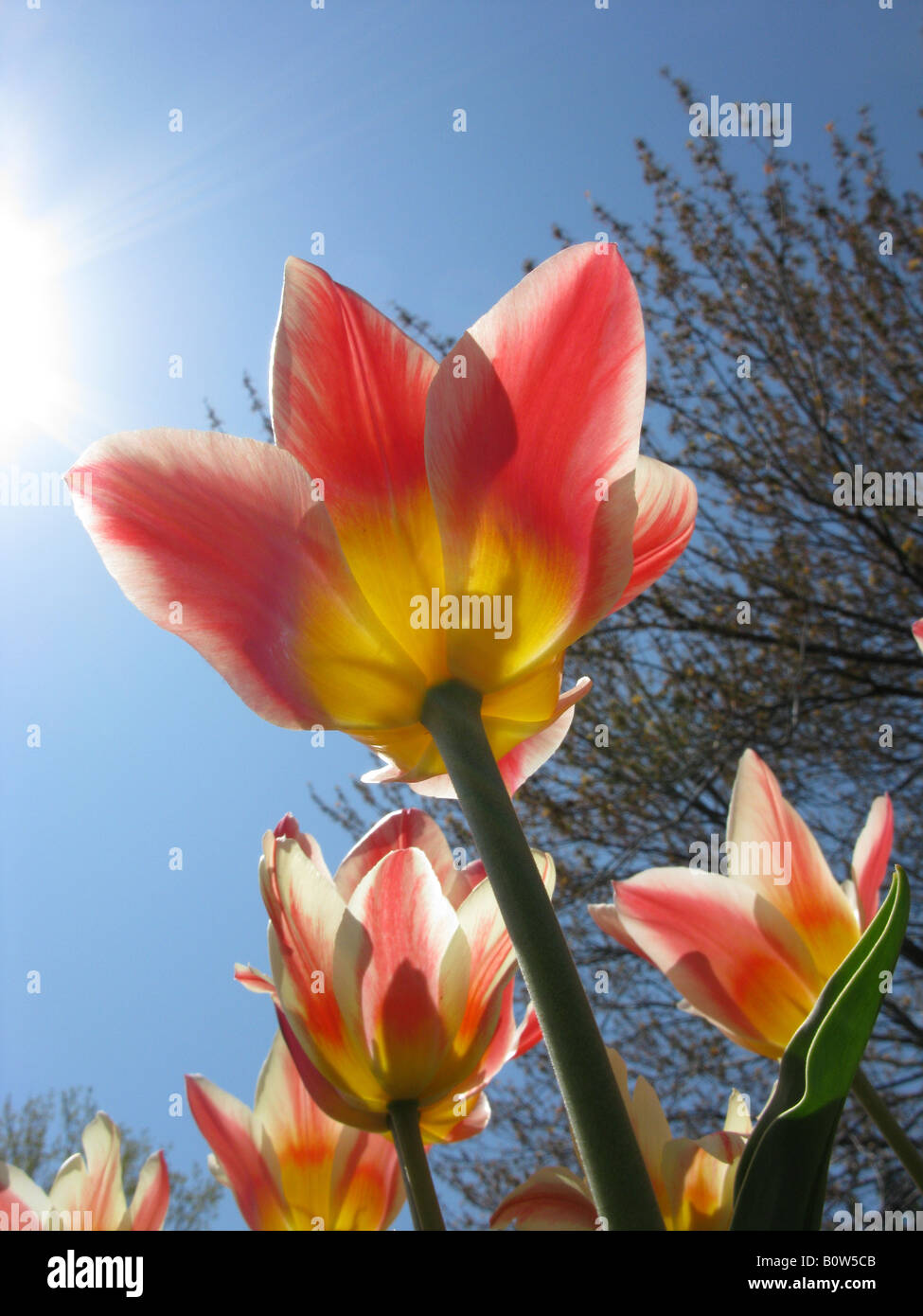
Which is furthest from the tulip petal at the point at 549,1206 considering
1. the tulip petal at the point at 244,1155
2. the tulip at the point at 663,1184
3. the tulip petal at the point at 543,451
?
the tulip petal at the point at 543,451

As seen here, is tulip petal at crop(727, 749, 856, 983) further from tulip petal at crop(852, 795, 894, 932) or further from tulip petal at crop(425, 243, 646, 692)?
tulip petal at crop(425, 243, 646, 692)

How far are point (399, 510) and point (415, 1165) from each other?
9.6 inches

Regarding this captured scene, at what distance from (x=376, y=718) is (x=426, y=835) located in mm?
159

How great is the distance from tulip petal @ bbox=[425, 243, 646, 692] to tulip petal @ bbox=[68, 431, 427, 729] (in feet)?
0.12

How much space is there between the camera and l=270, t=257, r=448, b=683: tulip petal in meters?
0.36

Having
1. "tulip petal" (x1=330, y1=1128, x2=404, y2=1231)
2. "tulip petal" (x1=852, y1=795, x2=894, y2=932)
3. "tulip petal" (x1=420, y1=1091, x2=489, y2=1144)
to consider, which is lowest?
"tulip petal" (x1=330, y1=1128, x2=404, y2=1231)

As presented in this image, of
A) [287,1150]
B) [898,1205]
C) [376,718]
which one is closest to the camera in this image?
[376,718]

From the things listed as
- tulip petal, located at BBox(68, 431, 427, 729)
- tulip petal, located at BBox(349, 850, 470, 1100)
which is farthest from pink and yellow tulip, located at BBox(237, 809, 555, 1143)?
tulip petal, located at BBox(68, 431, 427, 729)

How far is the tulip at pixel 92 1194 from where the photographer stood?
438 millimetres

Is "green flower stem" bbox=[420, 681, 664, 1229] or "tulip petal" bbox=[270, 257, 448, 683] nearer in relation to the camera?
"green flower stem" bbox=[420, 681, 664, 1229]

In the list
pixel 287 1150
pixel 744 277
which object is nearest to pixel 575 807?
pixel 744 277

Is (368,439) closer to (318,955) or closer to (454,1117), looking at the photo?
(318,955)
